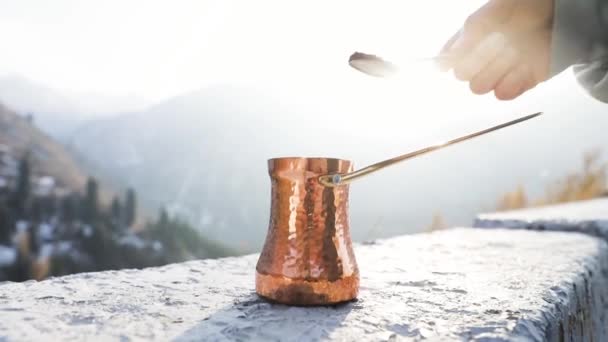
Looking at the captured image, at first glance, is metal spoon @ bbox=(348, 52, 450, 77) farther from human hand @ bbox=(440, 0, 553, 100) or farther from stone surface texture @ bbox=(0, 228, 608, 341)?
stone surface texture @ bbox=(0, 228, 608, 341)

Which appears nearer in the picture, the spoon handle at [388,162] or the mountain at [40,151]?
the spoon handle at [388,162]

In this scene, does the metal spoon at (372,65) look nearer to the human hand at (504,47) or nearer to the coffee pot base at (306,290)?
the human hand at (504,47)

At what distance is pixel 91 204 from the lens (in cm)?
5147

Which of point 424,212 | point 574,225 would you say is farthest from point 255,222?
point 574,225

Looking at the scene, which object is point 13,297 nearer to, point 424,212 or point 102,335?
point 102,335

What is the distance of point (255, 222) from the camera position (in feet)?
225

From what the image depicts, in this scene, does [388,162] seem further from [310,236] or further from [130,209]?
[130,209]

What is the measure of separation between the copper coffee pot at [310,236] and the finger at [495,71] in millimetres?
326

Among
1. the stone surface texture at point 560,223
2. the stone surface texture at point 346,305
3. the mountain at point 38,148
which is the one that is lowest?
the stone surface texture at point 346,305

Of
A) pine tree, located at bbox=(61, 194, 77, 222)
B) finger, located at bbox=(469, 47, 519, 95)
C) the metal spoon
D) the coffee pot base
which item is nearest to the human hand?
finger, located at bbox=(469, 47, 519, 95)

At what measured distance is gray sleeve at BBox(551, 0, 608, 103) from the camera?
36.5 inches

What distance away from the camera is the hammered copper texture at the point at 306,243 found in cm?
74

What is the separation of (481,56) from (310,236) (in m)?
0.60

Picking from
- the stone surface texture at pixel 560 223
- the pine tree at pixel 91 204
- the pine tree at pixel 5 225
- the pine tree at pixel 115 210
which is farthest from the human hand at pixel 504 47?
the pine tree at pixel 115 210
